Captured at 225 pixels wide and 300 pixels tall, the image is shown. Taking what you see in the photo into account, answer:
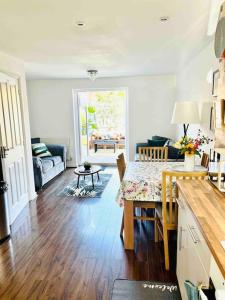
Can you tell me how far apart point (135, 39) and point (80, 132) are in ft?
13.0

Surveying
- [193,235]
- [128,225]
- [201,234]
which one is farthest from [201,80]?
[201,234]

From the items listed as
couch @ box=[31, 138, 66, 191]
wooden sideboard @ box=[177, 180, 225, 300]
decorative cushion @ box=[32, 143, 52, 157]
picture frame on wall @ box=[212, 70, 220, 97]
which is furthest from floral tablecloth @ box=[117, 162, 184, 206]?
decorative cushion @ box=[32, 143, 52, 157]

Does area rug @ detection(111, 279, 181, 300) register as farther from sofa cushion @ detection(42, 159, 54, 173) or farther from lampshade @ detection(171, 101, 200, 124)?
sofa cushion @ detection(42, 159, 54, 173)

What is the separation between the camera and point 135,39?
2.77 metres

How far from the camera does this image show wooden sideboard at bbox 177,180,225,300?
1032 millimetres

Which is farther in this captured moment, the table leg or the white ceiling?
the table leg

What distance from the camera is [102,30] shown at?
2.44 meters

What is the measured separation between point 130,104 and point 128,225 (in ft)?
13.3

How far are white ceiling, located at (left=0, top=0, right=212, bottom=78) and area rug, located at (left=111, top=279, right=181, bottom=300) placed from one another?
8.02 ft

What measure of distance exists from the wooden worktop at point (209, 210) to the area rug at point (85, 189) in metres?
2.53

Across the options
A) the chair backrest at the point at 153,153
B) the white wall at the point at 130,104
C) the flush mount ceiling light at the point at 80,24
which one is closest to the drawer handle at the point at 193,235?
the flush mount ceiling light at the point at 80,24

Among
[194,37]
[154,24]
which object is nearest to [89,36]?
[154,24]

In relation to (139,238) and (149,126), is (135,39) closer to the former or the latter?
(139,238)

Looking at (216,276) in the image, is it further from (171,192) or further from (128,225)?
(128,225)
